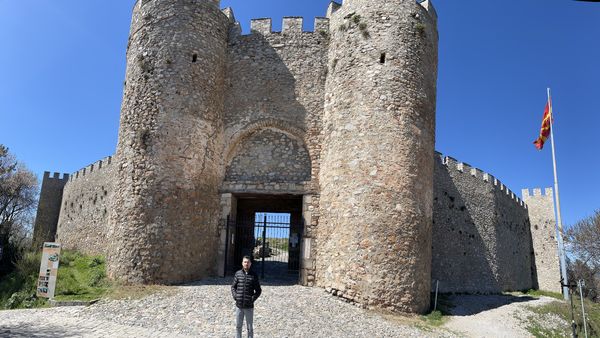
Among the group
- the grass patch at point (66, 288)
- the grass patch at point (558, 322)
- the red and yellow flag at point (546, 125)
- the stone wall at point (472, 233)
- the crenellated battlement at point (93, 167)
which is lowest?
the grass patch at point (558, 322)

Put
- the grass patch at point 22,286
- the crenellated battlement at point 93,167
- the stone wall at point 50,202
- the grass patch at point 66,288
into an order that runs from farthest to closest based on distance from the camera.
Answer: the stone wall at point 50,202 → the crenellated battlement at point 93,167 → the grass patch at point 22,286 → the grass patch at point 66,288

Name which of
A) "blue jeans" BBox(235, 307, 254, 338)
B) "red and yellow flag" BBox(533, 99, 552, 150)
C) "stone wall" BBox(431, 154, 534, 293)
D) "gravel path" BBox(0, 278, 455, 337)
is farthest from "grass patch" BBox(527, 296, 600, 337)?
"blue jeans" BBox(235, 307, 254, 338)

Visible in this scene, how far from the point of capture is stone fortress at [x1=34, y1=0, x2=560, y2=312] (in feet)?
40.1

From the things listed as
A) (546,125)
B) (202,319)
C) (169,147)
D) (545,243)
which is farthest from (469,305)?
(545,243)

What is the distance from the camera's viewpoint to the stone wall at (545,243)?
96.0 ft

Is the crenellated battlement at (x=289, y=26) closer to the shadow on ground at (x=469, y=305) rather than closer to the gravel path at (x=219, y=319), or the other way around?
the gravel path at (x=219, y=319)

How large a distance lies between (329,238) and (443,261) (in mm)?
7918

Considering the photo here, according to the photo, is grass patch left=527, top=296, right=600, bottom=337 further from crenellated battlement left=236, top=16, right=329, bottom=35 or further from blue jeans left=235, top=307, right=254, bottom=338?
crenellated battlement left=236, top=16, right=329, bottom=35

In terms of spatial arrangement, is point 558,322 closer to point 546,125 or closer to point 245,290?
point 546,125

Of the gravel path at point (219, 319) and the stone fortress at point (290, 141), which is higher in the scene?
the stone fortress at point (290, 141)

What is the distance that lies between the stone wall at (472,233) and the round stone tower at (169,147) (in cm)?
1018

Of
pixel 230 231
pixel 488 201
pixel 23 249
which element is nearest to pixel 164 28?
pixel 230 231

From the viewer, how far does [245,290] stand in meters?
7.51

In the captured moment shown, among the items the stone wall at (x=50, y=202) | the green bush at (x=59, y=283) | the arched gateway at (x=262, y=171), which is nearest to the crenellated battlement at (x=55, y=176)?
the stone wall at (x=50, y=202)
